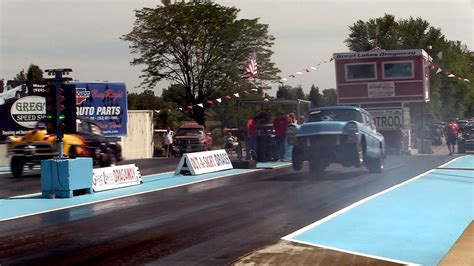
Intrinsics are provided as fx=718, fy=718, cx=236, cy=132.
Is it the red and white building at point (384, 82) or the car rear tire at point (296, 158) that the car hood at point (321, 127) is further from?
the red and white building at point (384, 82)

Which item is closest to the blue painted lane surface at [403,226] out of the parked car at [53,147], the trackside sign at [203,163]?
the trackside sign at [203,163]

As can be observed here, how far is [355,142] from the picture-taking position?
18891mm

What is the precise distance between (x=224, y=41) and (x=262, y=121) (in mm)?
29610

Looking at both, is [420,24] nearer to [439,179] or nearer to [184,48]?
[184,48]

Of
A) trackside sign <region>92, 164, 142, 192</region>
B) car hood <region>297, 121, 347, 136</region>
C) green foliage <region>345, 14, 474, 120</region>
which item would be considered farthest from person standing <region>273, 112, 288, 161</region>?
green foliage <region>345, 14, 474, 120</region>

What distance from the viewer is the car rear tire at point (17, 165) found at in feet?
72.6

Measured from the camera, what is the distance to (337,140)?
18953 millimetres

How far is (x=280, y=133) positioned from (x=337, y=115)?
5.25 metres

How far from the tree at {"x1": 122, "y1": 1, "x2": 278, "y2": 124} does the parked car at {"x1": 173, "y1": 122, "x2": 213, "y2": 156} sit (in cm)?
1368

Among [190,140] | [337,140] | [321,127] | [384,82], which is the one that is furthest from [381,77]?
[190,140]

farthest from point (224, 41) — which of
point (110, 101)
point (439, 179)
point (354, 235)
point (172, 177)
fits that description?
point (354, 235)

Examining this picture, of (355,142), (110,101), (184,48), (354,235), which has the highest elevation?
(184,48)

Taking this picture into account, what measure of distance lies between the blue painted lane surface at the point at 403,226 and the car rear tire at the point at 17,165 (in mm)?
11842

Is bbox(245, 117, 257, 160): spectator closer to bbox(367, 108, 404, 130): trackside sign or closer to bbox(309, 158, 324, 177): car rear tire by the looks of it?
bbox(309, 158, 324, 177): car rear tire
